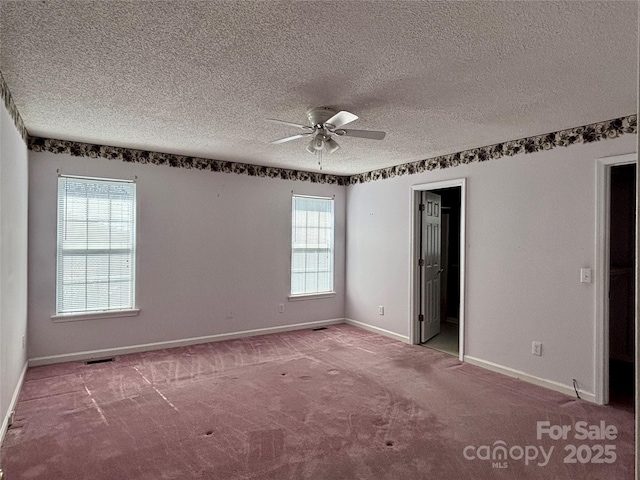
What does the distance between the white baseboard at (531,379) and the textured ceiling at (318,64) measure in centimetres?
235

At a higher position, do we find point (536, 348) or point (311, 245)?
point (311, 245)

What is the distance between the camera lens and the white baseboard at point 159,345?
4.17 meters

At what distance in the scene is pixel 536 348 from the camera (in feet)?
12.4

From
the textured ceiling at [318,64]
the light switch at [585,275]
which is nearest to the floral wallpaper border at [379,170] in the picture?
the textured ceiling at [318,64]

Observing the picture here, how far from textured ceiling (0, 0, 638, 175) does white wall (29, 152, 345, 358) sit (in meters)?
1.08

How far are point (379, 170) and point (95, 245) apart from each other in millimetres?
3808

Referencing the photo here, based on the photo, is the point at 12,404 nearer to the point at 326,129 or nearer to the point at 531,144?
the point at 326,129

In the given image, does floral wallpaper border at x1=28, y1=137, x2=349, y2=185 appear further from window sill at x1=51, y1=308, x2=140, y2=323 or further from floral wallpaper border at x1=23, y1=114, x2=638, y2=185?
window sill at x1=51, y1=308, x2=140, y2=323

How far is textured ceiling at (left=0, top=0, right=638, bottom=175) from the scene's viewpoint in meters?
1.77

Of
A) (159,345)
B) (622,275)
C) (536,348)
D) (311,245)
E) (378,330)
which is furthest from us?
(311,245)

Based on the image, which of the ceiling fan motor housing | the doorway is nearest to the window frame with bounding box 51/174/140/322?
the ceiling fan motor housing

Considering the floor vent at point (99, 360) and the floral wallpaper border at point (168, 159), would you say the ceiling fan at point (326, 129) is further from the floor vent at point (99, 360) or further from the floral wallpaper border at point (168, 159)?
the floor vent at point (99, 360)

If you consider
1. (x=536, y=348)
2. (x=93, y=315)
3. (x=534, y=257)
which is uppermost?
(x=534, y=257)

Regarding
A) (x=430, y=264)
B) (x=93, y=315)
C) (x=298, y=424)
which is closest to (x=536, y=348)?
(x=430, y=264)
